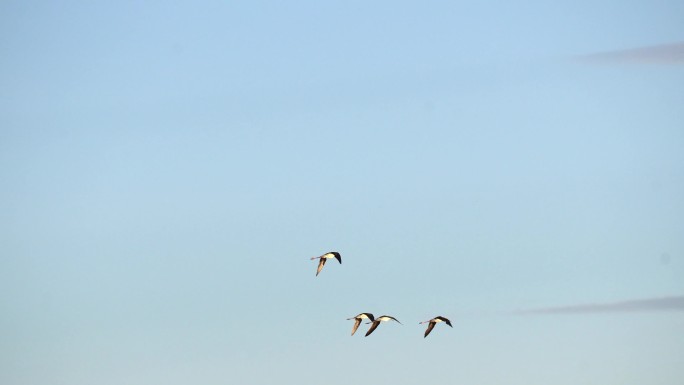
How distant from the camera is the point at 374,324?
18425 centimetres

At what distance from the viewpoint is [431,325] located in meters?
Answer: 188

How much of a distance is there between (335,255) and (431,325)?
59.1 feet

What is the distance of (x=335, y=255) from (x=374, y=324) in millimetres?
11833

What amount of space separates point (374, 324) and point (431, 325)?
793 cm

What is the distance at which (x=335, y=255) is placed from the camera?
178m
